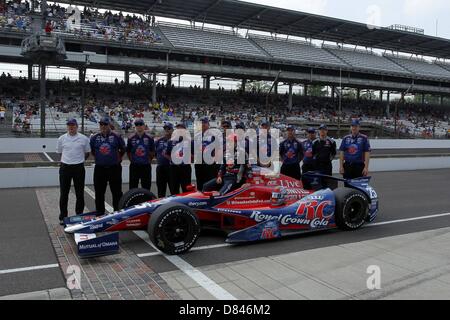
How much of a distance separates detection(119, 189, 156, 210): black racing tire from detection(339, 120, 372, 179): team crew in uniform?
3.93 metres

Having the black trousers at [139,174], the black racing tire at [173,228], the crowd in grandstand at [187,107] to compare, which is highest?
the crowd in grandstand at [187,107]

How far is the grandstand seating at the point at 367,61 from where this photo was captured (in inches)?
1882

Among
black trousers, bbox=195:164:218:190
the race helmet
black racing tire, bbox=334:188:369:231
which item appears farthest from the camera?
black trousers, bbox=195:164:218:190

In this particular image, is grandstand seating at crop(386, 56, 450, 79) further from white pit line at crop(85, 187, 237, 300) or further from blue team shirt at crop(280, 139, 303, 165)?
white pit line at crop(85, 187, 237, 300)

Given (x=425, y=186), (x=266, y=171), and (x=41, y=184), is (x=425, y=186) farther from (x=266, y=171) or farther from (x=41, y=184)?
(x=41, y=184)

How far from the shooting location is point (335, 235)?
23.0 ft

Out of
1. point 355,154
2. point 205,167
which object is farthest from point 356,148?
point 205,167

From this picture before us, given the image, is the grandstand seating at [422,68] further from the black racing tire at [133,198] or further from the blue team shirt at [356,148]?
the black racing tire at [133,198]

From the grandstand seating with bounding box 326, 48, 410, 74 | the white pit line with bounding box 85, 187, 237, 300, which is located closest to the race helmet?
the white pit line with bounding box 85, 187, 237, 300

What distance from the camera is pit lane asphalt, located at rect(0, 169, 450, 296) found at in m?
5.01

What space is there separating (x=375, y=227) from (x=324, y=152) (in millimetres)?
1817

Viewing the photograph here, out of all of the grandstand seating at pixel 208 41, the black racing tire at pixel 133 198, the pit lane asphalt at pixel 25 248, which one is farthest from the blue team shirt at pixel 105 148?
the grandstand seating at pixel 208 41

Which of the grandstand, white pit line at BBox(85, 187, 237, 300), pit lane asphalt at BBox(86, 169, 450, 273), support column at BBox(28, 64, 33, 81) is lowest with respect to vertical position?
white pit line at BBox(85, 187, 237, 300)

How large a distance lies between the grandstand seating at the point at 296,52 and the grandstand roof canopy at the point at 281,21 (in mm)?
1223
